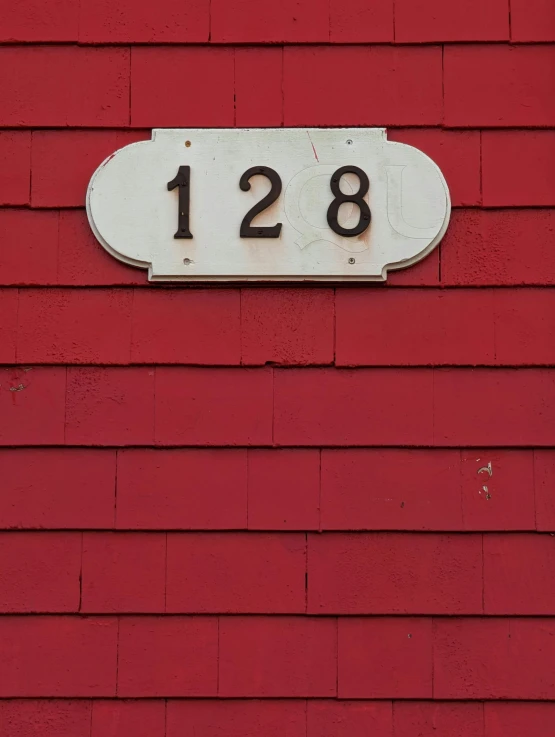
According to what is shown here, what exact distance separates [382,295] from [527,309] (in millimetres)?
400

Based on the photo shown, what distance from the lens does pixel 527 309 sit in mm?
2535

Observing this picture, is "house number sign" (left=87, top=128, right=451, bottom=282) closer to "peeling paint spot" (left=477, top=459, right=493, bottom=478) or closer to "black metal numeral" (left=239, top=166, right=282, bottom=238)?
"black metal numeral" (left=239, top=166, right=282, bottom=238)

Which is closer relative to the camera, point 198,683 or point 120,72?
point 198,683

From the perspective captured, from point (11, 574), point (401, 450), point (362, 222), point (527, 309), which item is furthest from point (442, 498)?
point (11, 574)

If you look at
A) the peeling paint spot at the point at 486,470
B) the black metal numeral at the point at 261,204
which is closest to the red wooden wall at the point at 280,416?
the peeling paint spot at the point at 486,470

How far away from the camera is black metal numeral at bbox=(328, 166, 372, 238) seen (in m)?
2.52

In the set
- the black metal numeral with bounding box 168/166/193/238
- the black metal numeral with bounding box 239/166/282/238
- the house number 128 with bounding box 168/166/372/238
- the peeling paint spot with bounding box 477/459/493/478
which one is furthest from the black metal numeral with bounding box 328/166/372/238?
the peeling paint spot with bounding box 477/459/493/478

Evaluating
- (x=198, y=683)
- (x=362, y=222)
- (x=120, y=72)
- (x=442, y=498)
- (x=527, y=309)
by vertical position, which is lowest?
(x=198, y=683)

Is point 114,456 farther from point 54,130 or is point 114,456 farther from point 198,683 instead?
point 54,130

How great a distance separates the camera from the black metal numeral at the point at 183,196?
2.53 metres

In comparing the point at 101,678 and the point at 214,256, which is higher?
the point at 214,256

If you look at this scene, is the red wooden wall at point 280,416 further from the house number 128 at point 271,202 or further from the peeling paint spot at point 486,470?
the house number 128 at point 271,202

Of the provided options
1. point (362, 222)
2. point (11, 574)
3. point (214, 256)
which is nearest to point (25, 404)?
point (11, 574)

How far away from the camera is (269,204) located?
2.53 meters
